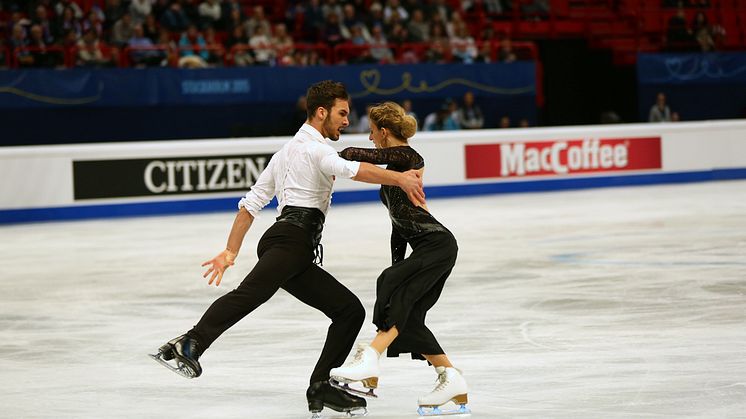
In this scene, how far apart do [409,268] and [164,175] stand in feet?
41.8

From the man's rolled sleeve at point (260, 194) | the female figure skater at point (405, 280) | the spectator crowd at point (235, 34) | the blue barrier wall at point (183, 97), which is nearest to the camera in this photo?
the female figure skater at point (405, 280)

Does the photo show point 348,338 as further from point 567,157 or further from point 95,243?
point 567,157

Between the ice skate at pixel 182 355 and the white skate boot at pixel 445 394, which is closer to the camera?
the ice skate at pixel 182 355

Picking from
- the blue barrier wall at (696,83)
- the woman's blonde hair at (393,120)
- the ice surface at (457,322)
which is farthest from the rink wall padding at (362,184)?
the woman's blonde hair at (393,120)

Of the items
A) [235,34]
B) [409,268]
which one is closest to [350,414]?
[409,268]

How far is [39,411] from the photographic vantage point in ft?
20.7

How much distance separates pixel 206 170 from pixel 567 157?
6.31m

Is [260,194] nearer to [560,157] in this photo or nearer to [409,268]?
[409,268]

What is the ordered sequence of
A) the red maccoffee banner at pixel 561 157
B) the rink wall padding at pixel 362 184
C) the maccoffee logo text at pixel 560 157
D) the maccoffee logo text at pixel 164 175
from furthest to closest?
the maccoffee logo text at pixel 560 157 → the red maccoffee banner at pixel 561 157 → the maccoffee logo text at pixel 164 175 → the rink wall padding at pixel 362 184

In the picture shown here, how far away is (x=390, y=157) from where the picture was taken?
5844 mm

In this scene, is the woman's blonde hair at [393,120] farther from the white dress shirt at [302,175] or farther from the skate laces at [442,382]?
the skate laces at [442,382]

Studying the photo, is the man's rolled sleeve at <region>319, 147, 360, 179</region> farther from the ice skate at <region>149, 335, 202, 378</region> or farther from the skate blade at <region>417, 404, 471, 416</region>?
the skate blade at <region>417, 404, 471, 416</region>

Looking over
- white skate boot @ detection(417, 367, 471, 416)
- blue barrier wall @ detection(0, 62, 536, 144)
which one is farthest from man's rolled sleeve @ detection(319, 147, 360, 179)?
blue barrier wall @ detection(0, 62, 536, 144)

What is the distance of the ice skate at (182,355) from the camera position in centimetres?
570
